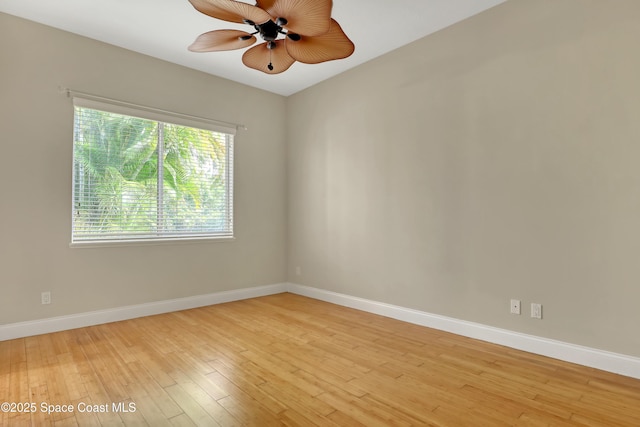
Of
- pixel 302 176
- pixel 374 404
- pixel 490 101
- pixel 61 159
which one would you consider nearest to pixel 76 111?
pixel 61 159

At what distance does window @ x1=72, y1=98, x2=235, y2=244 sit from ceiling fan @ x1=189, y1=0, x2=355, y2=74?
5.69 ft

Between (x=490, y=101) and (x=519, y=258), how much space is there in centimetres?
143

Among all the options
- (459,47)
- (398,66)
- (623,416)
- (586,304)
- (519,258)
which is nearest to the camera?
(623,416)

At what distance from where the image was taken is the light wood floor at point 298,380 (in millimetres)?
1861

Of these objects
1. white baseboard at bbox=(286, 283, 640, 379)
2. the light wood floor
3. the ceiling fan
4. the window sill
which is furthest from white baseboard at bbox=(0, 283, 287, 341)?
the ceiling fan

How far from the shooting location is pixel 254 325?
3496 millimetres

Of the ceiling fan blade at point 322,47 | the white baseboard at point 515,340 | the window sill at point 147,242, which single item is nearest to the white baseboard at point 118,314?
the window sill at point 147,242

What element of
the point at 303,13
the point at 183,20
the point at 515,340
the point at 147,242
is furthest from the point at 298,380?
the point at 183,20

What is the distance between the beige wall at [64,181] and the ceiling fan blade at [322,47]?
7.49ft

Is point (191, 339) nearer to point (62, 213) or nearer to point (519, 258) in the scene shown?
point (62, 213)

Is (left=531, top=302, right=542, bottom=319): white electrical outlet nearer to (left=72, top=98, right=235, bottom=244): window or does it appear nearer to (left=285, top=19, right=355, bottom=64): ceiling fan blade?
(left=285, top=19, right=355, bottom=64): ceiling fan blade

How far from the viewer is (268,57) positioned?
8.91 feet

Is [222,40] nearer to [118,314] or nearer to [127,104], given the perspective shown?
[127,104]

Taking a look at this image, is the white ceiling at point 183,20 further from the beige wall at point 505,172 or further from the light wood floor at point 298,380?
the light wood floor at point 298,380
